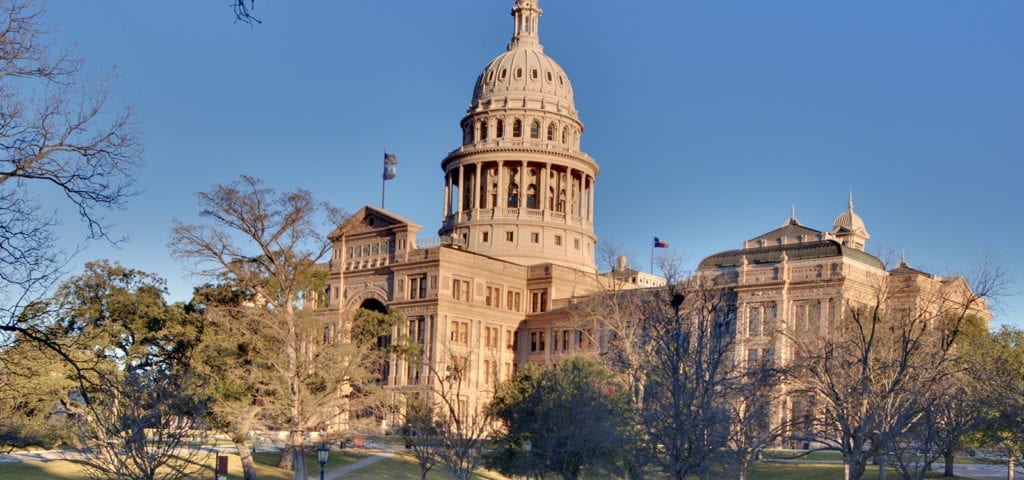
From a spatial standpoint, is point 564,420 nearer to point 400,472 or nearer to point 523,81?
point 400,472

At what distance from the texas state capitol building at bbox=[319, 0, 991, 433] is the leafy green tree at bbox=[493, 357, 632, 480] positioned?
20.7m

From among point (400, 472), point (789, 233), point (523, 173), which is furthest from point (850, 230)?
point (400, 472)

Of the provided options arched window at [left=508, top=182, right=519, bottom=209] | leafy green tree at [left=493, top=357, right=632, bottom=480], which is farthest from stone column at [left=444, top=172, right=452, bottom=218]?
leafy green tree at [left=493, top=357, right=632, bottom=480]

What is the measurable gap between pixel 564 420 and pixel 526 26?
75.5 metres

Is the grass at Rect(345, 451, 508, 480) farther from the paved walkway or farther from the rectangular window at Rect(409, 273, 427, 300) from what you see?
the rectangular window at Rect(409, 273, 427, 300)

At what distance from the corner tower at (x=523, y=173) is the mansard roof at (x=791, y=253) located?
19153mm

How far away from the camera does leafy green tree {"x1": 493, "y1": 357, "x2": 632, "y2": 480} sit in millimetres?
49719

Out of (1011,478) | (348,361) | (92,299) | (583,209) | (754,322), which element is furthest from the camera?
(583,209)

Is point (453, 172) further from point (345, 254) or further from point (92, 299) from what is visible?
point (92, 299)

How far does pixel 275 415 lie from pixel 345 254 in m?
47.4

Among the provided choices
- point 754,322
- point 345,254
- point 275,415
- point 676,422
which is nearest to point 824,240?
point 754,322

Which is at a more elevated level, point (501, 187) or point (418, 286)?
point (501, 187)

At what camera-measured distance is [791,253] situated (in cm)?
8800

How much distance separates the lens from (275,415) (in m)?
55.6
